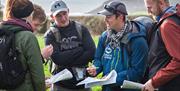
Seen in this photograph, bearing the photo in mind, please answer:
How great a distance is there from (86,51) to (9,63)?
150cm

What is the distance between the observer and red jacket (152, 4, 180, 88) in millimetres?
5191

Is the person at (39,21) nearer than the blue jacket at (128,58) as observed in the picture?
No

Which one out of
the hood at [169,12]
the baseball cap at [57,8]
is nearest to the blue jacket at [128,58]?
the hood at [169,12]

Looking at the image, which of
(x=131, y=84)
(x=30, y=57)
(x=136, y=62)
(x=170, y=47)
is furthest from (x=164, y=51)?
(x=30, y=57)

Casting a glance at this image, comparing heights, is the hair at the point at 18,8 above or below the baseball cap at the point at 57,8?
above

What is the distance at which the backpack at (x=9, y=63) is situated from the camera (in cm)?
552

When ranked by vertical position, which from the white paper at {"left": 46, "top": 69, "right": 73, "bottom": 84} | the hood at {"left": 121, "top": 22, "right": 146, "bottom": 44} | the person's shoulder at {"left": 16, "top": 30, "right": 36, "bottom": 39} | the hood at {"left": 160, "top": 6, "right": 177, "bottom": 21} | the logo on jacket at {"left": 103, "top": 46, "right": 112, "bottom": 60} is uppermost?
the hood at {"left": 160, "top": 6, "right": 177, "bottom": 21}

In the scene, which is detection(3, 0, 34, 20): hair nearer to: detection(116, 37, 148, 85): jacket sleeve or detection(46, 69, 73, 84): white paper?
detection(46, 69, 73, 84): white paper

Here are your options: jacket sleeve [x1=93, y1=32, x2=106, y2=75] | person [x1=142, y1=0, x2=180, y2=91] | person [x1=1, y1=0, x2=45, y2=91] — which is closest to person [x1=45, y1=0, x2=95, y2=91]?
jacket sleeve [x1=93, y1=32, x2=106, y2=75]

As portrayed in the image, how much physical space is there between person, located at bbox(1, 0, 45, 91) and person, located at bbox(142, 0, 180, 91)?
3.50 feet

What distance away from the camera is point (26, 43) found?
5.52 meters

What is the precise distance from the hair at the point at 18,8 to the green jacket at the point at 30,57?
0.14 metres

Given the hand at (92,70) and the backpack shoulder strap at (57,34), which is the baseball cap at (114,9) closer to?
the hand at (92,70)

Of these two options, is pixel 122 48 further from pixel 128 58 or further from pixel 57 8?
pixel 57 8
